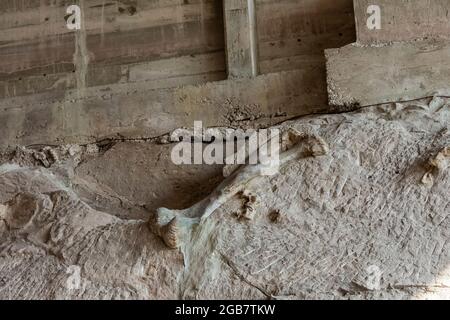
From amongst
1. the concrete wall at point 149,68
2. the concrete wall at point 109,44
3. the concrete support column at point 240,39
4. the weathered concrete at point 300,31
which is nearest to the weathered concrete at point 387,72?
the concrete wall at point 149,68

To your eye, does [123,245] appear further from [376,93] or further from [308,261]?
[376,93]

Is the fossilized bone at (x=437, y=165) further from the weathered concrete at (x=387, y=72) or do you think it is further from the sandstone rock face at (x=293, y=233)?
the weathered concrete at (x=387, y=72)

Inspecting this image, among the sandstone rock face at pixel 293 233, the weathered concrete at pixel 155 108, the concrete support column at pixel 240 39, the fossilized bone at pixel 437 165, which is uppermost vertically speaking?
the concrete support column at pixel 240 39

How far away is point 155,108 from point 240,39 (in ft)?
3.35

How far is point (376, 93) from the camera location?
568 cm

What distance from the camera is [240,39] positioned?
20.7ft

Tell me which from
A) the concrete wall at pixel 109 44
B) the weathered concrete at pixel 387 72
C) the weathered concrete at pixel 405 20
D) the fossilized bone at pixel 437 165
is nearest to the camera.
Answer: the fossilized bone at pixel 437 165

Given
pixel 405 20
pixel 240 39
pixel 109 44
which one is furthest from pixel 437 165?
pixel 109 44

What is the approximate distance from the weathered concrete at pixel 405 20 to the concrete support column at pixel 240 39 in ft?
3.33

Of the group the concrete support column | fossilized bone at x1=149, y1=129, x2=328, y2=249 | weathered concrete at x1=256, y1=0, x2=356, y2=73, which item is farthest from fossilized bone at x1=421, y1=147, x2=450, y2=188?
the concrete support column

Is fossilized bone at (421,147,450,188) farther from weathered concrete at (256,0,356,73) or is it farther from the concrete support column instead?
the concrete support column

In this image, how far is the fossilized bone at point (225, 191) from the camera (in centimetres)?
488

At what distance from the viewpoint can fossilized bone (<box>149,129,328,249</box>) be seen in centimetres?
488

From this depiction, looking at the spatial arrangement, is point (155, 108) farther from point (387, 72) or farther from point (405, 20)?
point (405, 20)
